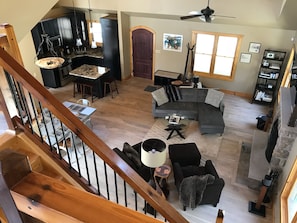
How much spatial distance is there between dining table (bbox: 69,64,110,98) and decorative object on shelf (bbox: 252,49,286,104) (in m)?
5.33

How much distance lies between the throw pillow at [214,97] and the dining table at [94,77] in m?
3.67

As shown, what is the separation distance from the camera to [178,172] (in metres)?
5.22

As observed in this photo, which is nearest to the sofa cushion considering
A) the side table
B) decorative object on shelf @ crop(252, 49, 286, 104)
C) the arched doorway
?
the side table

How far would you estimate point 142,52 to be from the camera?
33.2 feet

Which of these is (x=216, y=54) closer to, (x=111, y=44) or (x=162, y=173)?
(x=111, y=44)

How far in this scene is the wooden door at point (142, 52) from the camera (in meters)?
9.73

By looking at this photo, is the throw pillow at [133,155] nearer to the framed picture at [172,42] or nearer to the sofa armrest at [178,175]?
the sofa armrest at [178,175]

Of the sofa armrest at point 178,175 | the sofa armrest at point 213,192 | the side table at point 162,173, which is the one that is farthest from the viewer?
the side table at point 162,173

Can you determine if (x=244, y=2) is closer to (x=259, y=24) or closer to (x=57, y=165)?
(x=259, y=24)

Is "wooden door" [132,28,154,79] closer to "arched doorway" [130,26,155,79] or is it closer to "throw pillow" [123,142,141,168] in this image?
"arched doorway" [130,26,155,79]

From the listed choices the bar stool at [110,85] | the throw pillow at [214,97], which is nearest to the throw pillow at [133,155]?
the throw pillow at [214,97]

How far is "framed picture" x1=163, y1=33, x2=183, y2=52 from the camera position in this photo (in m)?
9.30

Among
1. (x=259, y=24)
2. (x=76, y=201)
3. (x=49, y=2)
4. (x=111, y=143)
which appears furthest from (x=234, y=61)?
(x=76, y=201)

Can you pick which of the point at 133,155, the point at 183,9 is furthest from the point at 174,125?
the point at 183,9
